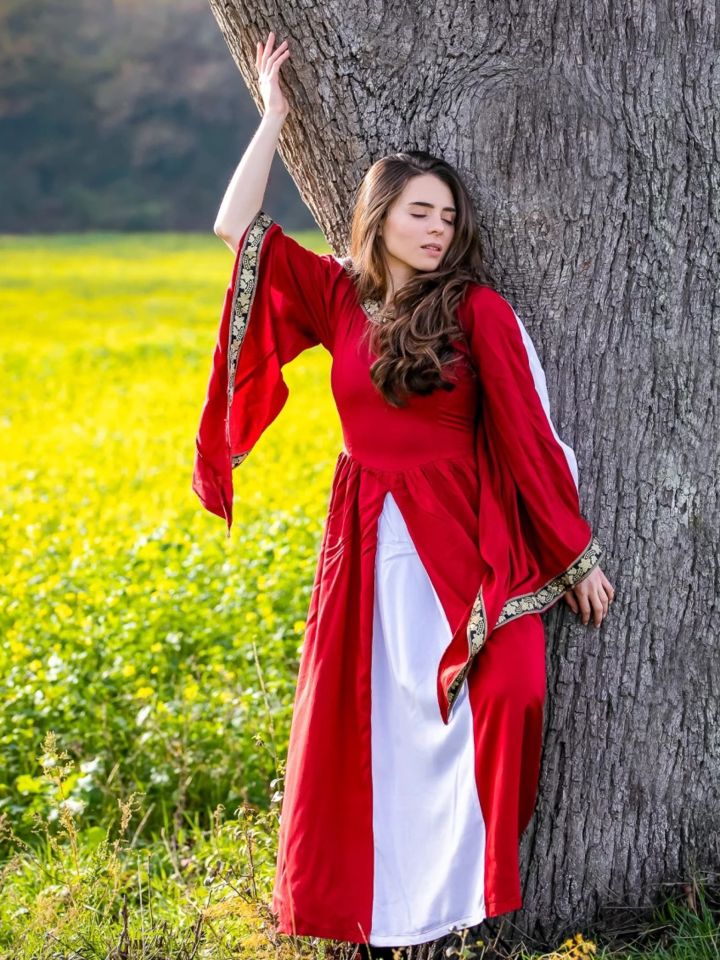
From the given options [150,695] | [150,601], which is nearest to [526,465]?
[150,695]

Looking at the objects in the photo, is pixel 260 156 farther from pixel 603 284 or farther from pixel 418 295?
pixel 603 284

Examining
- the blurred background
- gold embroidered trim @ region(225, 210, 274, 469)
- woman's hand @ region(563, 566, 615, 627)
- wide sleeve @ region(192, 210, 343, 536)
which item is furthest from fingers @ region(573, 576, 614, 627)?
the blurred background

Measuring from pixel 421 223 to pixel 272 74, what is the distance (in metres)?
0.47

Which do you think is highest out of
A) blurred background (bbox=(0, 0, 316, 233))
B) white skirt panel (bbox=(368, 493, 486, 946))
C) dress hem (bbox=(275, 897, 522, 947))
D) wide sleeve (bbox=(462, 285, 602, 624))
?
blurred background (bbox=(0, 0, 316, 233))

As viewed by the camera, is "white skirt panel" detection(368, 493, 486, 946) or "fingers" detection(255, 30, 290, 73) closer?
"white skirt panel" detection(368, 493, 486, 946)

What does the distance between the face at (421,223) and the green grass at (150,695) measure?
1.18 meters

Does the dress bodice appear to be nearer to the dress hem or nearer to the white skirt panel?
the white skirt panel

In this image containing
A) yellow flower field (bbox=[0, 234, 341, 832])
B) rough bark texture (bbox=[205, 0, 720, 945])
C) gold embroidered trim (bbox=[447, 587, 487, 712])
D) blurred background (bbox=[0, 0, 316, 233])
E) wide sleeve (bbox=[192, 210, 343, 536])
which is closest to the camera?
gold embroidered trim (bbox=[447, 587, 487, 712])

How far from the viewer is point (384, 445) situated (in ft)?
8.86

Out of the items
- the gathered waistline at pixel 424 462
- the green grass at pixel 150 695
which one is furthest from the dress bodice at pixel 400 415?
the green grass at pixel 150 695

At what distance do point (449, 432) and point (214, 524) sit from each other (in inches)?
138

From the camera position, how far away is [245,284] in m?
2.74

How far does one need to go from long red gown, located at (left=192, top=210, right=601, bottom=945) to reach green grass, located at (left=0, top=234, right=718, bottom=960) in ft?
0.65

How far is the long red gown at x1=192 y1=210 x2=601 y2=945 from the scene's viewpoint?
2.55m
